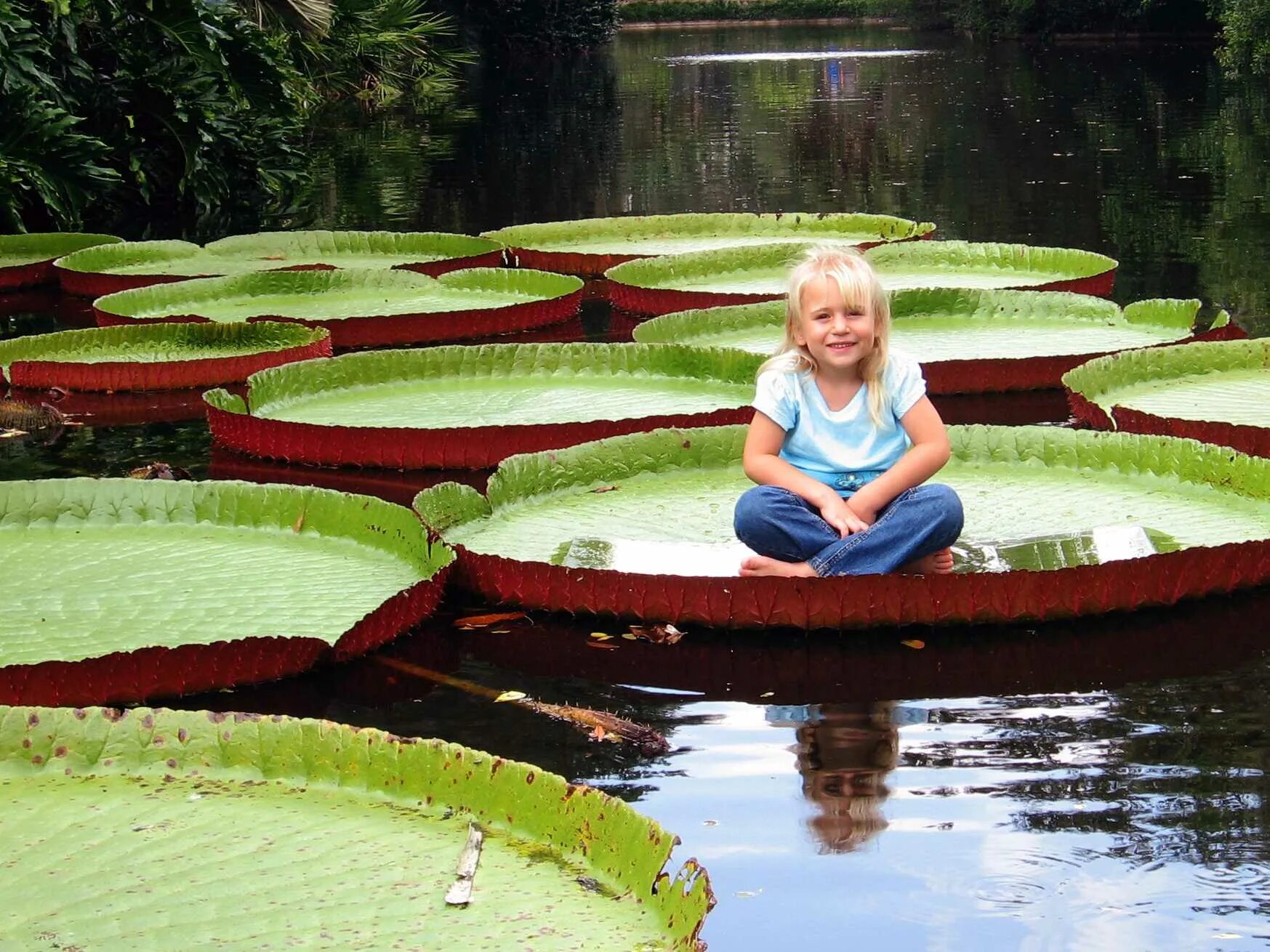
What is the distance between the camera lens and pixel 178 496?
3.96m

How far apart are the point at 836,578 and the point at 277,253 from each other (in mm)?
5908

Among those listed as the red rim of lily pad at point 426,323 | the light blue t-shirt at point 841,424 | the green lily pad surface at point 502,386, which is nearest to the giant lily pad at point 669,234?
the red rim of lily pad at point 426,323

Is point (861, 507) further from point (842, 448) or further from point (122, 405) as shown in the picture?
point (122, 405)

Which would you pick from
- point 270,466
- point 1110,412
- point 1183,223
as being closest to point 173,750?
point 270,466

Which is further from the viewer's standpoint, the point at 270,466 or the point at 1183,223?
the point at 1183,223

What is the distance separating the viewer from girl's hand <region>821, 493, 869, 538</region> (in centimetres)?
336

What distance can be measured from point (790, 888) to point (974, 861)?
243mm

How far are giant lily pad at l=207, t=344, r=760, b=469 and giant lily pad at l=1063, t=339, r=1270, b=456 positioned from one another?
0.89 meters

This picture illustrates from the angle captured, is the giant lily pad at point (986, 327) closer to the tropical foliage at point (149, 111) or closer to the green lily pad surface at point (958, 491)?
the green lily pad surface at point (958, 491)

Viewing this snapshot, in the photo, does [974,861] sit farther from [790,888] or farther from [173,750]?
[173,750]

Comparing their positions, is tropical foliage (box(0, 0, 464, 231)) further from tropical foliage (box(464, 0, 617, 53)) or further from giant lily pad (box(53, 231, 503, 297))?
tropical foliage (box(464, 0, 617, 53))

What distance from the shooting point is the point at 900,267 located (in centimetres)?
763

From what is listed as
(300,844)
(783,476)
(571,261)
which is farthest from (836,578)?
(571,261)

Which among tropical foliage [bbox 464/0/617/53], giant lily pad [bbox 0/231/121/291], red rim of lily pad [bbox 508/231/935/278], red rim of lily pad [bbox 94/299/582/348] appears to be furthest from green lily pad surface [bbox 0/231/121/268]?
tropical foliage [bbox 464/0/617/53]
